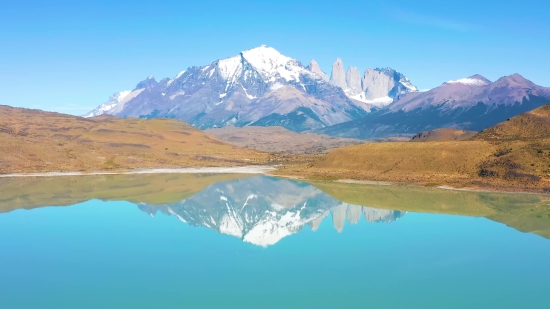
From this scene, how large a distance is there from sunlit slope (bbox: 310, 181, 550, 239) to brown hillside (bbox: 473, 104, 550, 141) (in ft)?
154

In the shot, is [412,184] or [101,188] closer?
[412,184]

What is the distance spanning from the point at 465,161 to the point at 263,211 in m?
58.5

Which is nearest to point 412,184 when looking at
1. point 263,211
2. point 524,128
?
point 263,211

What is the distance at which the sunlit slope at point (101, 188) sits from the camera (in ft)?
319

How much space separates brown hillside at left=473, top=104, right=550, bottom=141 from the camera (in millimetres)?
131712

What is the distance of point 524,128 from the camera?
137 metres

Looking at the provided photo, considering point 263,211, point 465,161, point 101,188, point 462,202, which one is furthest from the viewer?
point 465,161

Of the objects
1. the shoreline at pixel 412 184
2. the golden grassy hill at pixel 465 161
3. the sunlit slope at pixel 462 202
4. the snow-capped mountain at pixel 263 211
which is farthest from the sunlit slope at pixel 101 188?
the sunlit slope at pixel 462 202

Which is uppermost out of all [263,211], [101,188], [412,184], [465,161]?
[465,161]

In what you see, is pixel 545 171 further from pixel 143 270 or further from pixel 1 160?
pixel 1 160

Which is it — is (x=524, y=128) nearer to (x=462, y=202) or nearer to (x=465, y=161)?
(x=465, y=161)

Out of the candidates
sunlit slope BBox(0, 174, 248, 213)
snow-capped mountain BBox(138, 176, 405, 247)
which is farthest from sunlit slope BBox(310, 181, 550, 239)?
sunlit slope BBox(0, 174, 248, 213)

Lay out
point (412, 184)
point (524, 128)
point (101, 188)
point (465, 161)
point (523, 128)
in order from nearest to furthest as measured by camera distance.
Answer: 1. point (412, 184)
2. point (101, 188)
3. point (465, 161)
4. point (524, 128)
5. point (523, 128)

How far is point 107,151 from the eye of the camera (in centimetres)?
19675
